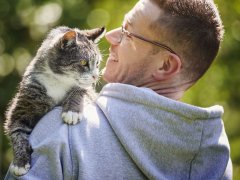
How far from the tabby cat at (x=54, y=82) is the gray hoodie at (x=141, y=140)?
174 mm

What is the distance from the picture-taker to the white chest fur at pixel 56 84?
4070mm

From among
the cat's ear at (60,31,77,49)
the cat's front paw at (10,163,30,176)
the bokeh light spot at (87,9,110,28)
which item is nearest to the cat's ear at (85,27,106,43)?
the cat's ear at (60,31,77,49)

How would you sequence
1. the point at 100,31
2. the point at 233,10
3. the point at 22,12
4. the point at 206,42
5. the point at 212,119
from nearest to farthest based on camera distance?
the point at 212,119, the point at 206,42, the point at 100,31, the point at 233,10, the point at 22,12

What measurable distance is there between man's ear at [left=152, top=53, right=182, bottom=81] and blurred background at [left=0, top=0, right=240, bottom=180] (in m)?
7.42

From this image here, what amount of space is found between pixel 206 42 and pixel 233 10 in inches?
312

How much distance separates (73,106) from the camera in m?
3.73

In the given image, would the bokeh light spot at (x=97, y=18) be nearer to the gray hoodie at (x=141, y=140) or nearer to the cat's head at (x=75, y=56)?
the cat's head at (x=75, y=56)

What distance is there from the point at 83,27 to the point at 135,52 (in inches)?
356

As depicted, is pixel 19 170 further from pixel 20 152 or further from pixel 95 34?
pixel 95 34

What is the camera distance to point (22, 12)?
13.5 m

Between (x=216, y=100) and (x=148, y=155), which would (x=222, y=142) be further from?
(x=216, y=100)

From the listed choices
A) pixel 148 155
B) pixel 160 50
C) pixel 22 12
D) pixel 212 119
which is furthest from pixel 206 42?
pixel 22 12

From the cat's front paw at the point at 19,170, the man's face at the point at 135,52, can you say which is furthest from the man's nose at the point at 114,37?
the cat's front paw at the point at 19,170

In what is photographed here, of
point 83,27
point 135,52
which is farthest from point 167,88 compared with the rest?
point 83,27
